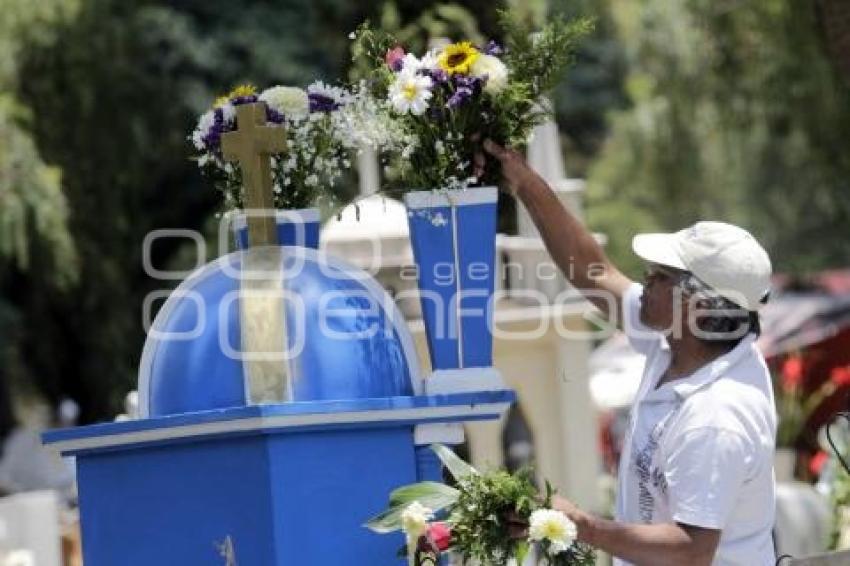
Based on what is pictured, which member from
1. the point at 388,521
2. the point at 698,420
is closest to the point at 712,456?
the point at 698,420

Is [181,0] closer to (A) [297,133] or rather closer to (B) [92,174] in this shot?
(B) [92,174]

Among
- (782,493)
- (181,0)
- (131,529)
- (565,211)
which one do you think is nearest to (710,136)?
(181,0)

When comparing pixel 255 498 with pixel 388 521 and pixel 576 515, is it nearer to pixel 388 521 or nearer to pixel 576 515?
pixel 388 521

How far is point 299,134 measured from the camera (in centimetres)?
573

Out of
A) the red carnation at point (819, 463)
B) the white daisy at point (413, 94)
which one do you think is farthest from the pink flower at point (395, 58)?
the red carnation at point (819, 463)

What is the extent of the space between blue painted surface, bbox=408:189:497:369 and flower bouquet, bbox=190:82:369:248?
0.35m

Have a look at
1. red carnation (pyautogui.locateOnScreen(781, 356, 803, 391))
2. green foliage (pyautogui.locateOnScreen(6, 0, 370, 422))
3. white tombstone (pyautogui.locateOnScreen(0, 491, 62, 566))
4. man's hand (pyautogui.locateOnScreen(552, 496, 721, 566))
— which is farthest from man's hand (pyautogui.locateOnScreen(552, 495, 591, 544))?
green foliage (pyautogui.locateOnScreen(6, 0, 370, 422))

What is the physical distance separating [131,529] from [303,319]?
74 centimetres

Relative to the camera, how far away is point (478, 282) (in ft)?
18.2

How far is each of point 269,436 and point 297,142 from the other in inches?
41.6

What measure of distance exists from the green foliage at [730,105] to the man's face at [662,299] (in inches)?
320

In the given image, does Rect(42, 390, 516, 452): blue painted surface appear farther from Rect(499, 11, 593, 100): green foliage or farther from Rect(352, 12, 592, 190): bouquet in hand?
Rect(499, 11, 593, 100): green foliage

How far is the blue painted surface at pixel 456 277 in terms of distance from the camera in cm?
551

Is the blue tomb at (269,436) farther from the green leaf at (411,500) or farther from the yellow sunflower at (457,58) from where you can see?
the yellow sunflower at (457,58)
